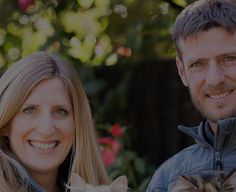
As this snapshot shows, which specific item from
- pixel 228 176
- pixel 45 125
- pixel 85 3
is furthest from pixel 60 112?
pixel 85 3

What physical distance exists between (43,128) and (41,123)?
0.03 m

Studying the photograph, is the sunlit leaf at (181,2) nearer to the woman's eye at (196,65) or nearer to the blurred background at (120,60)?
the blurred background at (120,60)

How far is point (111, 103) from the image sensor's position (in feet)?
27.3

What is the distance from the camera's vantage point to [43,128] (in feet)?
13.6

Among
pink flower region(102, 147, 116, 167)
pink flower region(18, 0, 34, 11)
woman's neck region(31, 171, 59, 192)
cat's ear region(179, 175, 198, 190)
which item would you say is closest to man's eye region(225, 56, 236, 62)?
cat's ear region(179, 175, 198, 190)

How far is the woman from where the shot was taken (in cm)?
414

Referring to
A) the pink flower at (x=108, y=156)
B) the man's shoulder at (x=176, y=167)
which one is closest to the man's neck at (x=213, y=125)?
the man's shoulder at (x=176, y=167)

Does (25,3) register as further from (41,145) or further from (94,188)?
(94,188)

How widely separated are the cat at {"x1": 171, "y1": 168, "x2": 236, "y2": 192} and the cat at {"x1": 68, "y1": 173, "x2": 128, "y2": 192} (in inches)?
23.1


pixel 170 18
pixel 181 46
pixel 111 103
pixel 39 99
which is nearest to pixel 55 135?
pixel 39 99

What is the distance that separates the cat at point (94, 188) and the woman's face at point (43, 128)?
15cm

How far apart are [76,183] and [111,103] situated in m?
4.09

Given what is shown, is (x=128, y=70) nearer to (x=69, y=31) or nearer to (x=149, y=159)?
(x=149, y=159)

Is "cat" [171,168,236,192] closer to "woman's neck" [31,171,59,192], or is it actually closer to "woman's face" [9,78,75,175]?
"woman's face" [9,78,75,175]
